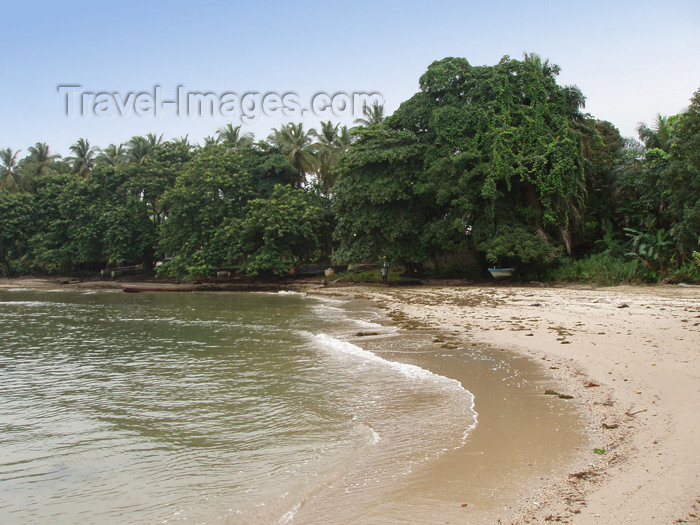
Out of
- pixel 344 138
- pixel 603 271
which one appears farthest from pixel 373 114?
pixel 603 271

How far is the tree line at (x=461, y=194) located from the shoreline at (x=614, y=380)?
620cm

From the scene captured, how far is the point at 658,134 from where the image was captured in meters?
26.5

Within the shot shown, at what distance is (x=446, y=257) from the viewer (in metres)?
32.6

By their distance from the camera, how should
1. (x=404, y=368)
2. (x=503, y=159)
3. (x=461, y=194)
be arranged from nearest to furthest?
(x=404, y=368)
(x=503, y=159)
(x=461, y=194)

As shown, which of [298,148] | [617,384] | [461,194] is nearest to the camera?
[617,384]

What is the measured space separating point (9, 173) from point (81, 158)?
7.17 meters

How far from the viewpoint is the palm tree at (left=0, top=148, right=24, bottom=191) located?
52531mm

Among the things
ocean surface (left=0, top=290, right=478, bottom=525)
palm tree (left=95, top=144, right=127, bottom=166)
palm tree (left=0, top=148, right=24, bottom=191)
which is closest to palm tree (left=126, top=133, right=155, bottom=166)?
palm tree (left=95, top=144, right=127, bottom=166)

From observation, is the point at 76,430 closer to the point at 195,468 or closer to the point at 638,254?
the point at 195,468

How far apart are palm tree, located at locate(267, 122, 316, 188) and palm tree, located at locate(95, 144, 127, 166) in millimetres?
19566

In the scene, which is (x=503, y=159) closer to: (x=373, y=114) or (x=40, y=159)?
(x=373, y=114)

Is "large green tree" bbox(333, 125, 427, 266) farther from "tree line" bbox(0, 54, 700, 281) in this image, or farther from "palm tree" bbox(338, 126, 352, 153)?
"palm tree" bbox(338, 126, 352, 153)

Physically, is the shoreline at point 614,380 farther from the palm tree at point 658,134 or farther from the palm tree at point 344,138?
the palm tree at point 344,138

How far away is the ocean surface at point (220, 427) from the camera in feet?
14.6
